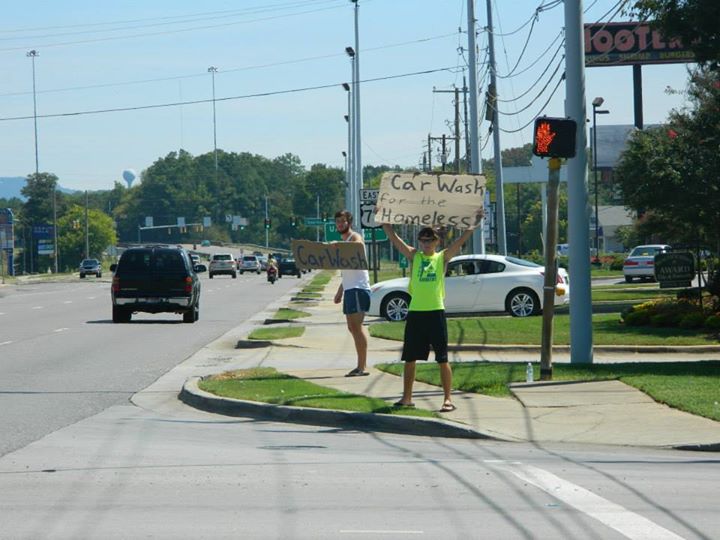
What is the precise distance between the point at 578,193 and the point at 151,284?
53.7 ft

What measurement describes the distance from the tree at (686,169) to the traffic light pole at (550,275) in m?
11.2

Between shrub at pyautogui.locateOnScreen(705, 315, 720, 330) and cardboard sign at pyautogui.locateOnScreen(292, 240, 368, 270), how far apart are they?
9680 mm

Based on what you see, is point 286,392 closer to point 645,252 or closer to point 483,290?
point 483,290

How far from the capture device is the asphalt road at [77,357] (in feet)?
47.4

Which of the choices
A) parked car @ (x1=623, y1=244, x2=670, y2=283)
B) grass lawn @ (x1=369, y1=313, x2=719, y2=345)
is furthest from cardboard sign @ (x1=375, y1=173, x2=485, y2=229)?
parked car @ (x1=623, y1=244, x2=670, y2=283)

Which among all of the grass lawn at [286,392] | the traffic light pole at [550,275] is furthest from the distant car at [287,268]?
the traffic light pole at [550,275]

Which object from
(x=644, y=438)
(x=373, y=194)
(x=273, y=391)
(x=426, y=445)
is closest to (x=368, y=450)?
(x=426, y=445)

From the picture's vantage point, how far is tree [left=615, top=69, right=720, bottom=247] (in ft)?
95.1

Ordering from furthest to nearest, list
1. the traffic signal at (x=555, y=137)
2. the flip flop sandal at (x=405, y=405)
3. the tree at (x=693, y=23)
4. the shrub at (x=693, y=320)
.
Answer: the shrub at (x=693, y=320), the tree at (x=693, y=23), the traffic signal at (x=555, y=137), the flip flop sandal at (x=405, y=405)

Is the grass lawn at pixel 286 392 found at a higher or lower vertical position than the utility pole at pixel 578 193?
lower

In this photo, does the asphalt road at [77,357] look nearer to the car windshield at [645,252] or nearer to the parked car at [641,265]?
the parked car at [641,265]

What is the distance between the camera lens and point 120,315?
3219 centimetres

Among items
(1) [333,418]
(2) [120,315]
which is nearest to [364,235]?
(2) [120,315]

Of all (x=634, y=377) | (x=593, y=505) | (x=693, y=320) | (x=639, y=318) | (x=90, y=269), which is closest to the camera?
(x=593, y=505)
